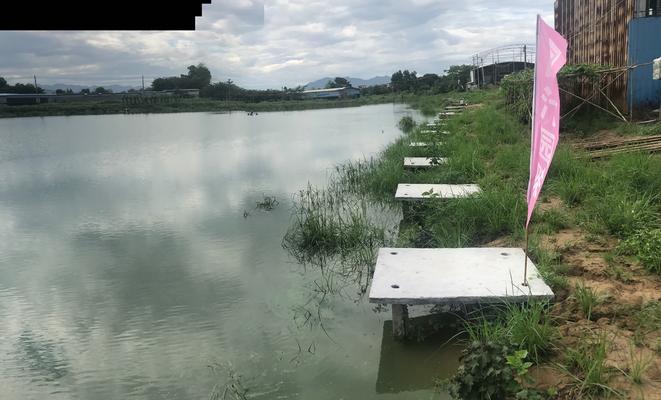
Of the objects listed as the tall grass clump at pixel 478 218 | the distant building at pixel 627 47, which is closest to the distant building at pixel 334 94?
the distant building at pixel 627 47

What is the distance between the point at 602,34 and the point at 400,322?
33.4ft

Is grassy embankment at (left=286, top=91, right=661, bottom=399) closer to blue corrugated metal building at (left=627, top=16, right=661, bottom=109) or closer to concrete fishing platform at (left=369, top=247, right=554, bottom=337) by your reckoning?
concrete fishing platform at (left=369, top=247, right=554, bottom=337)

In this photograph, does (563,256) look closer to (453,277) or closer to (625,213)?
→ (625,213)

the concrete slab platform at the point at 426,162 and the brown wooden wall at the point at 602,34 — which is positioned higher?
the brown wooden wall at the point at 602,34

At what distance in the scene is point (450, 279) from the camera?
3326 mm

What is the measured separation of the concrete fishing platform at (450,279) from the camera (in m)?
3.06

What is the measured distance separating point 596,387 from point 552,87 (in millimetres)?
1543

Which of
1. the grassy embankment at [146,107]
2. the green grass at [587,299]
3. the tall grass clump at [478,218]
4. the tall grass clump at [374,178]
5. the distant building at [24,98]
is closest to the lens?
the green grass at [587,299]

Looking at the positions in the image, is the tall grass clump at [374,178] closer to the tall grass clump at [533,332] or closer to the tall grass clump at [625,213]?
the tall grass clump at [625,213]

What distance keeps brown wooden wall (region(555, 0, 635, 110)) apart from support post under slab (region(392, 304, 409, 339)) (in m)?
8.38

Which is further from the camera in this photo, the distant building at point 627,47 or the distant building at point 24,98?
the distant building at point 24,98

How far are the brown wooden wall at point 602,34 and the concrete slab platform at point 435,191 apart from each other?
5.50 metres

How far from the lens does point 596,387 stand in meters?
2.33

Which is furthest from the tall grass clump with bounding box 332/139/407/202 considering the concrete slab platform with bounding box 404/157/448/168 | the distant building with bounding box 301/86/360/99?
the distant building with bounding box 301/86/360/99
